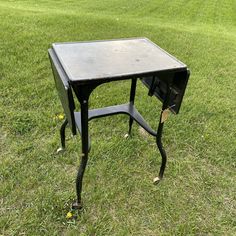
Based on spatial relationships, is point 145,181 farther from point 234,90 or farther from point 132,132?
point 234,90

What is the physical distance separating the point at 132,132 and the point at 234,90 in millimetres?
1641

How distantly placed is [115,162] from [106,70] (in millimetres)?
961

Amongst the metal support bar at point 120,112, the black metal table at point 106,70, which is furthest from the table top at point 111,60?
the metal support bar at point 120,112

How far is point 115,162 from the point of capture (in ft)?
7.18

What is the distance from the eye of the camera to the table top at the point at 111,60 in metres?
1.41

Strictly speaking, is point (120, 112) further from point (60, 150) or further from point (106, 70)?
point (106, 70)

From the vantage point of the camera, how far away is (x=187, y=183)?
2.10 metres

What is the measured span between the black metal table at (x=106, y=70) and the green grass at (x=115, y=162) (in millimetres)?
260

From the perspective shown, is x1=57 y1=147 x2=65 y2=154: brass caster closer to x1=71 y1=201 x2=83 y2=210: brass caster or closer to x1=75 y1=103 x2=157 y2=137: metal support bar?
x1=75 y1=103 x2=157 y2=137: metal support bar

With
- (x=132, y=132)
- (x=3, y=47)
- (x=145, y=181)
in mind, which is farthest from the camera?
(x=3, y=47)

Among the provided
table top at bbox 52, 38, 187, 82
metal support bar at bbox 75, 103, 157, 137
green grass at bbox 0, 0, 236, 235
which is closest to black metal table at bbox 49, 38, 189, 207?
table top at bbox 52, 38, 187, 82

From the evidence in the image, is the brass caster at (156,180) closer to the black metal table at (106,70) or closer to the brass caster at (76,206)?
the black metal table at (106,70)

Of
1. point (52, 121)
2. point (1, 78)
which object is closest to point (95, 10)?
point (1, 78)

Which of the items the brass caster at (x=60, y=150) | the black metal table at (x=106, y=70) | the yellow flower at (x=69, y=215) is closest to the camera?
the black metal table at (x=106, y=70)
